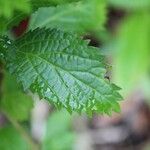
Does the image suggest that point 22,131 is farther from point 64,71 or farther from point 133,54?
point 133,54

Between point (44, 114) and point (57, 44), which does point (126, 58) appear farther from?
point (57, 44)

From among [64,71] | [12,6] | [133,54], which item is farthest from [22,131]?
[133,54]

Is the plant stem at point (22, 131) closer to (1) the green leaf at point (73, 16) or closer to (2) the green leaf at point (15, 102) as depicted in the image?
(2) the green leaf at point (15, 102)

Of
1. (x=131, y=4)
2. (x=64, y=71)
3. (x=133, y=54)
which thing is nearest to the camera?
(x=64, y=71)

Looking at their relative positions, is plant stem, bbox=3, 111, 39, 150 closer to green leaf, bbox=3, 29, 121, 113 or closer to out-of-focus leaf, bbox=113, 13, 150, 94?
green leaf, bbox=3, 29, 121, 113

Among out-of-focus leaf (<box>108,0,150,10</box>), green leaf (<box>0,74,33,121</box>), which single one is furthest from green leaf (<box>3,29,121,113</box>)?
out-of-focus leaf (<box>108,0,150,10</box>)

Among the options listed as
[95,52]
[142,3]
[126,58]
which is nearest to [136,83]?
[126,58]
